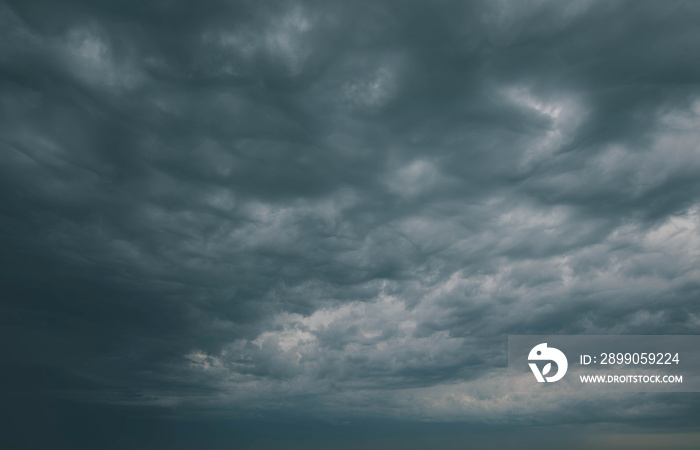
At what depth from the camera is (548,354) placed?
431ft

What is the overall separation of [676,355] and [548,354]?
84.1ft

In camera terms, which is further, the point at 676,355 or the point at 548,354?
the point at 548,354

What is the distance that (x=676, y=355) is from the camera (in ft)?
403
